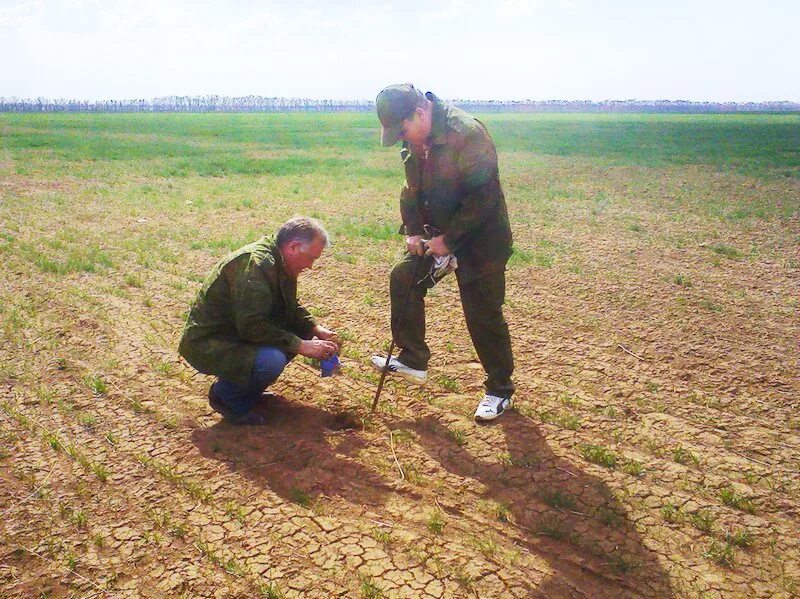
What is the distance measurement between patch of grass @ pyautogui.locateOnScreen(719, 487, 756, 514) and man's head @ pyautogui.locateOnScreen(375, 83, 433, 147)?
2.85 meters

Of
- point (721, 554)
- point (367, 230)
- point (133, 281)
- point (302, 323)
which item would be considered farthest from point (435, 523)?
point (367, 230)

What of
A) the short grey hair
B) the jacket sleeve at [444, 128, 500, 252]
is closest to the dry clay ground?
the short grey hair

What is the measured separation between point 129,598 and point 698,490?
324 cm

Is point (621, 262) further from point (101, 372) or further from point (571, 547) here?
point (101, 372)

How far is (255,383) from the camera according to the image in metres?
4.05

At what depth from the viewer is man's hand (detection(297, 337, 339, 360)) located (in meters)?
3.94

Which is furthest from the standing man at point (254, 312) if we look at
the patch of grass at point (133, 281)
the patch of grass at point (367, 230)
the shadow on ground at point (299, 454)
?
the patch of grass at point (367, 230)

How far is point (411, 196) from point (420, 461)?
1.82 metres

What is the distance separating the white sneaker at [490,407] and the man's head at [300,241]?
1.65m

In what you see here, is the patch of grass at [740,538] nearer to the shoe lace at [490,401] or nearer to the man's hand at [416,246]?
the shoe lace at [490,401]

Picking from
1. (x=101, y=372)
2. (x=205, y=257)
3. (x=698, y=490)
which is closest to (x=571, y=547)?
(x=698, y=490)

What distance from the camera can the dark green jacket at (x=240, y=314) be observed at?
12.4 ft

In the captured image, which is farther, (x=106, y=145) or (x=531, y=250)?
(x=106, y=145)

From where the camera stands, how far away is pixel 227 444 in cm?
403
